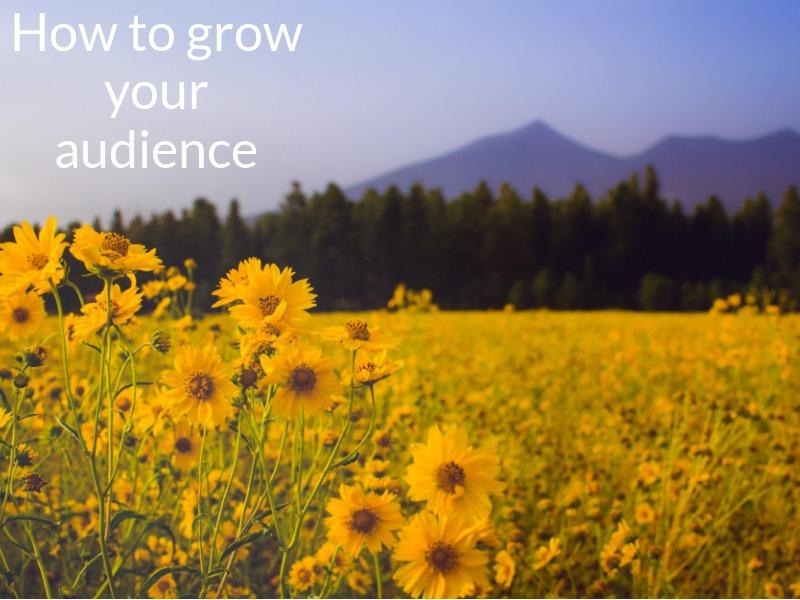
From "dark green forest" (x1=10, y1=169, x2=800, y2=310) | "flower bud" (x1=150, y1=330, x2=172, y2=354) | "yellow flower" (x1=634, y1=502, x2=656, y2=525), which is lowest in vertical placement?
"yellow flower" (x1=634, y1=502, x2=656, y2=525)

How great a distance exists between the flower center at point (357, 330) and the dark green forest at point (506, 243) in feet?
46.2

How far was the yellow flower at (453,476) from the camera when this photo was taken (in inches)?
42.1

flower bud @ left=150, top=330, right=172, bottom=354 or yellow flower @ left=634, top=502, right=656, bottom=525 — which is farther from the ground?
flower bud @ left=150, top=330, right=172, bottom=354

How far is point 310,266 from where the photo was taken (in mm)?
16844

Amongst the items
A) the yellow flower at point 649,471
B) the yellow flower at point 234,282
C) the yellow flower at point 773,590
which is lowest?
the yellow flower at point 773,590

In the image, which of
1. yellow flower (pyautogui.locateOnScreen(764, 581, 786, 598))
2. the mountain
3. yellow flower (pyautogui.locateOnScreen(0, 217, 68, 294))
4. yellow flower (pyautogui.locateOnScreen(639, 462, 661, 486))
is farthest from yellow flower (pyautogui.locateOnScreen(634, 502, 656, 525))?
the mountain

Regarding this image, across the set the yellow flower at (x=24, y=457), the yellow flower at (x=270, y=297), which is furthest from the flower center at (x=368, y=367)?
the yellow flower at (x=24, y=457)

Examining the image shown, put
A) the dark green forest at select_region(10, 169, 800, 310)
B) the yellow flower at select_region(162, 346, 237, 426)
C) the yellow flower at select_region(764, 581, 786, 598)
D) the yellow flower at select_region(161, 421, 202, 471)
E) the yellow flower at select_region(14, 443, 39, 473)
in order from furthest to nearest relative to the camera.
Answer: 1. the dark green forest at select_region(10, 169, 800, 310)
2. the yellow flower at select_region(764, 581, 786, 598)
3. the yellow flower at select_region(161, 421, 202, 471)
4. the yellow flower at select_region(14, 443, 39, 473)
5. the yellow flower at select_region(162, 346, 237, 426)

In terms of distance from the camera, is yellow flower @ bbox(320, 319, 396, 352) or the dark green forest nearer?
yellow flower @ bbox(320, 319, 396, 352)

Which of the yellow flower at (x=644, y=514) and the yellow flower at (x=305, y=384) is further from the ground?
the yellow flower at (x=305, y=384)

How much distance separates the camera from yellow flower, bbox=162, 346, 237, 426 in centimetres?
116

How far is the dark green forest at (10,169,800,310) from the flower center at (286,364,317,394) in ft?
Answer: 46.5

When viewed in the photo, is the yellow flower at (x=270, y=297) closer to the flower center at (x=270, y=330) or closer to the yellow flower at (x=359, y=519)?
the flower center at (x=270, y=330)

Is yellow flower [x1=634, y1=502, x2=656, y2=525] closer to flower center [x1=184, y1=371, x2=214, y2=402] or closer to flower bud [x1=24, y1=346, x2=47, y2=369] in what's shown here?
flower center [x1=184, y1=371, x2=214, y2=402]
